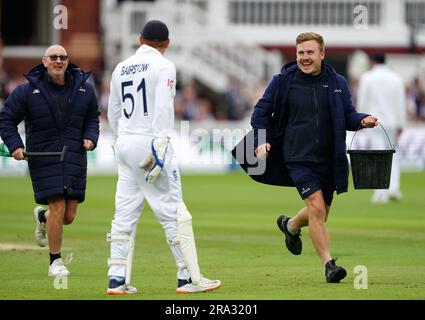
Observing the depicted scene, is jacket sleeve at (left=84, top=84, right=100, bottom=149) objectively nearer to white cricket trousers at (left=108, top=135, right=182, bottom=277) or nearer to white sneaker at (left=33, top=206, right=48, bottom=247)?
white sneaker at (left=33, top=206, right=48, bottom=247)

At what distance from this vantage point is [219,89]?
4416 centimetres

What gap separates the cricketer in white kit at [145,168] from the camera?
1230cm

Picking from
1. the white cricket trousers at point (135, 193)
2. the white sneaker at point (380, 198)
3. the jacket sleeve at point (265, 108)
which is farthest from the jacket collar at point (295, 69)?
the white sneaker at point (380, 198)

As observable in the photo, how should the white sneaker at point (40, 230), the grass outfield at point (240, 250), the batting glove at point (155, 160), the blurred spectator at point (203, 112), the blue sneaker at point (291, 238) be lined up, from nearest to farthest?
1. the batting glove at point (155, 160)
2. the grass outfield at point (240, 250)
3. the blue sneaker at point (291, 238)
4. the white sneaker at point (40, 230)
5. the blurred spectator at point (203, 112)

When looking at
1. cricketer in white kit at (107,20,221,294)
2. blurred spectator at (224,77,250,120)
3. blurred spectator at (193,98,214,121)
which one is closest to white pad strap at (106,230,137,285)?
cricketer in white kit at (107,20,221,294)

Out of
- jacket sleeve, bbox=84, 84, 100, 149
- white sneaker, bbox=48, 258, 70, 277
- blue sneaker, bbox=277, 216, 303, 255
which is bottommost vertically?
white sneaker, bbox=48, 258, 70, 277

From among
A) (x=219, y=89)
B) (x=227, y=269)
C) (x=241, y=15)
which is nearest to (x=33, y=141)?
(x=227, y=269)

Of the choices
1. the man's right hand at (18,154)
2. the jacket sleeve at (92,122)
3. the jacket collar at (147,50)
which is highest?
the jacket collar at (147,50)

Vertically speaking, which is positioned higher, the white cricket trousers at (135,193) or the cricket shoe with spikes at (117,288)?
the white cricket trousers at (135,193)

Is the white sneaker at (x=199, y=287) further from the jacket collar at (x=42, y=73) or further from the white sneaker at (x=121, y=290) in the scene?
the jacket collar at (x=42, y=73)

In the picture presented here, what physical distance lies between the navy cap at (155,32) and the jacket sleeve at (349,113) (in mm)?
1934

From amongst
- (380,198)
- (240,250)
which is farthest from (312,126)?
(380,198)

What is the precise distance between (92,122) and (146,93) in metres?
1.90

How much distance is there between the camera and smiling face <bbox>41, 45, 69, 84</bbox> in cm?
1373
